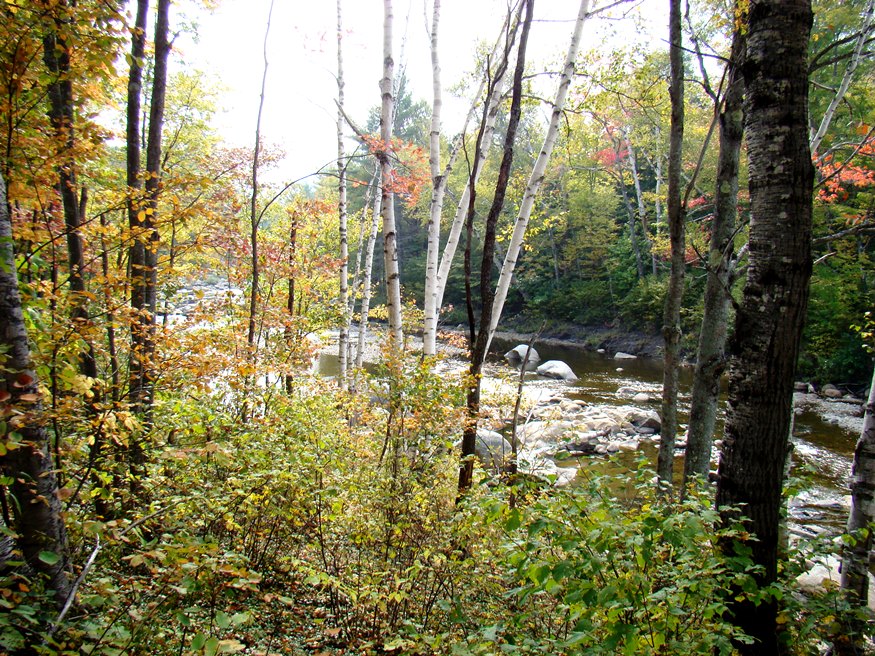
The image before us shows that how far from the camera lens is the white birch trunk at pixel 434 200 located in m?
5.62

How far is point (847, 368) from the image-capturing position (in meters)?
14.1

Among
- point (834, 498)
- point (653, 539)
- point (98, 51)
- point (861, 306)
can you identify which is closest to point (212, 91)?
point (98, 51)

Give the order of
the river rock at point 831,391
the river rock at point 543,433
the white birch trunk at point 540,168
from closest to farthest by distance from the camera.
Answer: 1. the white birch trunk at point 540,168
2. the river rock at point 543,433
3. the river rock at point 831,391

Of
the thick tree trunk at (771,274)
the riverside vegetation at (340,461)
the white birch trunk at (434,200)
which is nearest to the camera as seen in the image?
the riverside vegetation at (340,461)

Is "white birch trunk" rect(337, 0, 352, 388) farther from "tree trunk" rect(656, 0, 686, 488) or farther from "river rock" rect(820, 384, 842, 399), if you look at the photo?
"river rock" rect(820, 384, 842, 399)

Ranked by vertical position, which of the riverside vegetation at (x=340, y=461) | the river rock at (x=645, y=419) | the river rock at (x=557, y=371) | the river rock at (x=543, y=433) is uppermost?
the riverside vegetation at (x=340, y=461)

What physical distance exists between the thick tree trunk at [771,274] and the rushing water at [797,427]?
52 cm

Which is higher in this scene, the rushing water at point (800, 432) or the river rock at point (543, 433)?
the rushing water at point (800, 432)

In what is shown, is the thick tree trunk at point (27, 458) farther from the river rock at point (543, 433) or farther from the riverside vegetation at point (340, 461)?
the river rock at point (543, 433)

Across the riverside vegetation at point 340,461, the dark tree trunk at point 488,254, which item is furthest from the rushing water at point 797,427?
the dark tree trunk at point 488,254

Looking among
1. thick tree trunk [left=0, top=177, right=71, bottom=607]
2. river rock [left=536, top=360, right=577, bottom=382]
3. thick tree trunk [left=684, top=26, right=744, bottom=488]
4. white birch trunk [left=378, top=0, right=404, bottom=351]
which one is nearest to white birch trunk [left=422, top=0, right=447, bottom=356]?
white birch trunk [left=378, top=0, right=404, bottom=351]

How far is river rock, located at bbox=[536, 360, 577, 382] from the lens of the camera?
17.6m

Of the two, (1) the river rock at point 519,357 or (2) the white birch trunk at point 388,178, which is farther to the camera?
(1) the river rock at point 519,357

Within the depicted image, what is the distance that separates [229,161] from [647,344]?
1972cm
